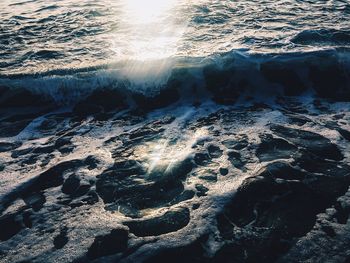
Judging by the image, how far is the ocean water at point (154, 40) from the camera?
5.93 m

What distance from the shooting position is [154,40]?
7.12 meters

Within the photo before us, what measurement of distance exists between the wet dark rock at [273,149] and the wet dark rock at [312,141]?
5.2 inches

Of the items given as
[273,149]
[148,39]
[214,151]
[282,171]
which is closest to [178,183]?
[214,151]

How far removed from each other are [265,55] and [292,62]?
1.54ft

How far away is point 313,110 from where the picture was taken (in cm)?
490

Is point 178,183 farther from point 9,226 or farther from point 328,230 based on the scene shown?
point 9,226

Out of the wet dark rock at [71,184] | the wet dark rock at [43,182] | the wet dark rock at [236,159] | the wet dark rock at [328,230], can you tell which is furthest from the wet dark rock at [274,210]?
the wet dark rock at [43,182]

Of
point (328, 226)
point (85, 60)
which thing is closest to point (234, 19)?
point (85, 60)

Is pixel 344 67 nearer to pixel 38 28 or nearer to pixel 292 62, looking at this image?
pixel 292 62

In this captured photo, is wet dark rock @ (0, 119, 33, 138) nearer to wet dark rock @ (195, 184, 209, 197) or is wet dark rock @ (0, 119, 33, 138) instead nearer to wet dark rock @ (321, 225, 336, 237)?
wet dark rock @ (195, 184, 209, 197)

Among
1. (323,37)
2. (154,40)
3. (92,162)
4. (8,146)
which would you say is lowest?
(92,162)

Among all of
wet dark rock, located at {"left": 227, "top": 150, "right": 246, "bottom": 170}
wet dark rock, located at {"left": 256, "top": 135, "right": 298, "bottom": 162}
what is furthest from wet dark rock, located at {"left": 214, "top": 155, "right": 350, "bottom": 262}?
wet dark rock, located at {"left": 227, "top": 150, "right": 246, "bottom": 170}

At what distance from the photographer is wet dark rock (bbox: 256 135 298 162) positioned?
12.8 ft

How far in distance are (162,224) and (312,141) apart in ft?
7.11
